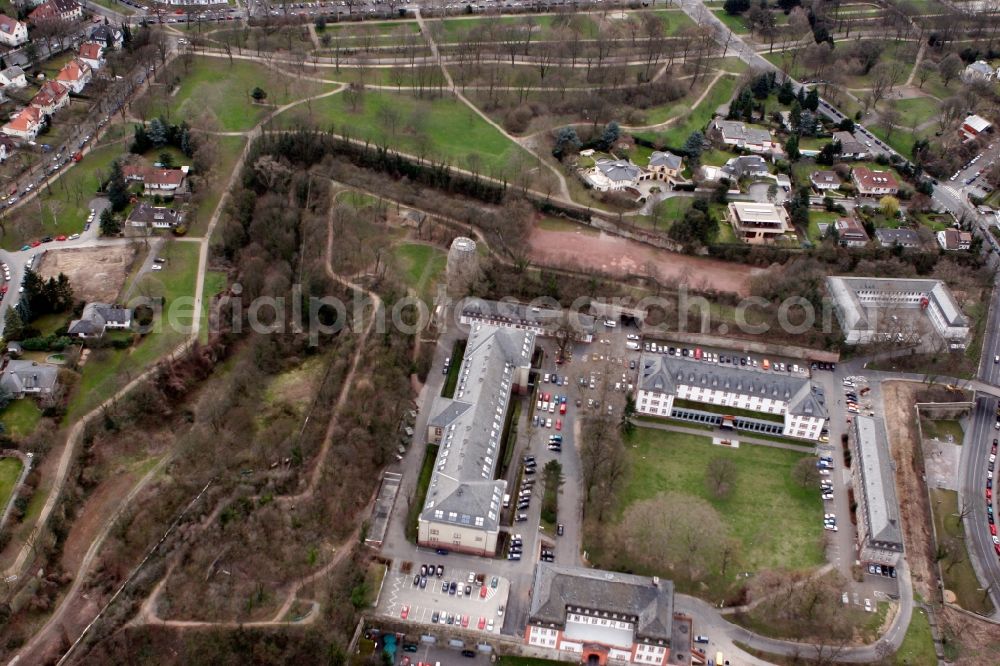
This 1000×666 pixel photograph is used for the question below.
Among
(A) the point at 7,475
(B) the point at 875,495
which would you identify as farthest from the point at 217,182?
(B) the point at 875,495

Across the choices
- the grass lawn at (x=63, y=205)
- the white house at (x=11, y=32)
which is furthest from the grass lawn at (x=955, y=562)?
the white house at (x=11, y=32)

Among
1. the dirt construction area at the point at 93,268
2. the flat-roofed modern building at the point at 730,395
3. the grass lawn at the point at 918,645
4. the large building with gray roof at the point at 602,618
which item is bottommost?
the grass lawn at the point at 918,645

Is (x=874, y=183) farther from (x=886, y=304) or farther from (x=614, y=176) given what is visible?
(x=614, y=176)

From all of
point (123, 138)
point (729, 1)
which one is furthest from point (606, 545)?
point (729, 1)

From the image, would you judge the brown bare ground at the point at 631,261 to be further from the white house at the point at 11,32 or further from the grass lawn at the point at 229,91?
the white house at the point at 11,32

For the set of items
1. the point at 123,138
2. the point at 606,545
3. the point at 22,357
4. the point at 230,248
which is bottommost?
the point at 606,545

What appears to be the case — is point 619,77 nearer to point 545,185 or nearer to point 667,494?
point 545,185

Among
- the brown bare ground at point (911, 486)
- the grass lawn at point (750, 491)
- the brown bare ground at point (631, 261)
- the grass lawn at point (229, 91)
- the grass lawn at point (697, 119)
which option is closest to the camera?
the brown bare ground at point (911, 486)

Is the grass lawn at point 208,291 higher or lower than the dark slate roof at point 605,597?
higher
